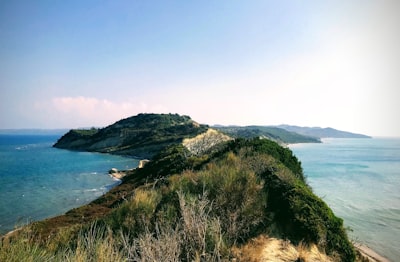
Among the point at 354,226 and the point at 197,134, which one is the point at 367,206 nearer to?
the point at 354,226

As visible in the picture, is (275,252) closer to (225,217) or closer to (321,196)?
(225,217)

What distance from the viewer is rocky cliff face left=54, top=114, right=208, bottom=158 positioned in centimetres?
8406

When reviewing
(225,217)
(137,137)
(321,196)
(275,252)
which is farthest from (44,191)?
(137,137)

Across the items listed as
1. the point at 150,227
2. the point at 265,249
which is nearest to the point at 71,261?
the point at 150,227

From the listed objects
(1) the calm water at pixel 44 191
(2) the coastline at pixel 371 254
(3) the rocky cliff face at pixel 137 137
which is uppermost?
(3) the rocky cliff face at pixel 137 137

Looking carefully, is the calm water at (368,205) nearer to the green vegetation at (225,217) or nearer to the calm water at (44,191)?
the green vegetation at (225,217)

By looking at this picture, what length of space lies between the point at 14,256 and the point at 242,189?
650 cm

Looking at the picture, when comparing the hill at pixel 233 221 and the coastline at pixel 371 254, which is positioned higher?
the hill at pixel 233 221

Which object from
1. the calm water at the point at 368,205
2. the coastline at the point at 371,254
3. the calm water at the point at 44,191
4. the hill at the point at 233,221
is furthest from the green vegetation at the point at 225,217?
the calm water at the point at 44,191

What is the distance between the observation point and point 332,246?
918cm

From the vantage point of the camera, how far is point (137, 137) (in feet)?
339

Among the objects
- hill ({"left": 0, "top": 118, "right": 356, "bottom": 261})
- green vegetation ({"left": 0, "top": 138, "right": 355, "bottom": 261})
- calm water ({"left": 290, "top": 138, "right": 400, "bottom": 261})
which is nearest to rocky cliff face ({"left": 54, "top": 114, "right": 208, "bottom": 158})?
calm water ({"left": 290, "top": 138, "right": 400, "bottom": 261})

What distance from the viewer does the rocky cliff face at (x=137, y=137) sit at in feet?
276

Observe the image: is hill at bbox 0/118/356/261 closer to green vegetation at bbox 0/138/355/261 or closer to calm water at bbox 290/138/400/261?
green vegetation at bbox 0/138/355/261
